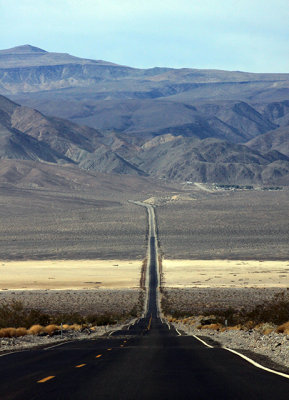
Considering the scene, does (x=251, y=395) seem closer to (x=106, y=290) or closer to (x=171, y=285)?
(x=106, y=290)

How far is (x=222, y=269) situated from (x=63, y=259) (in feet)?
82.4

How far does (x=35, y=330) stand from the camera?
2891cm

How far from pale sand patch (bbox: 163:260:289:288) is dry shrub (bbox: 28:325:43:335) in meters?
42.0

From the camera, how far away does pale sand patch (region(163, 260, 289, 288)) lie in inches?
2852

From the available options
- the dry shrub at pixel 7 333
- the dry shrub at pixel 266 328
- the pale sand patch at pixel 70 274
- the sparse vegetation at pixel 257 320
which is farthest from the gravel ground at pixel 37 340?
the pale sand patch at pixel 70 274

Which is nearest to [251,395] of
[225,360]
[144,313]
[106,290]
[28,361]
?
[225,360]

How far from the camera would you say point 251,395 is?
31.1ft

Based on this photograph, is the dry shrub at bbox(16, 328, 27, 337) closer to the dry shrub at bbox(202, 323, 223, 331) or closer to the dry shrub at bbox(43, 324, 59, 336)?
the dry shrub at bbox(43, 324, 59, 336)

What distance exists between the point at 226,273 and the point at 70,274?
19.2 m

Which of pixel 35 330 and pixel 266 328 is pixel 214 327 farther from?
pixel 35 330

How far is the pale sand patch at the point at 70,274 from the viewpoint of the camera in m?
72.4

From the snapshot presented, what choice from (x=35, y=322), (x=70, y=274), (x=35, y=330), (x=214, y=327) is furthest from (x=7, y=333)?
(x=70, y=274)

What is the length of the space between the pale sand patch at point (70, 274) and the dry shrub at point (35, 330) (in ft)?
129

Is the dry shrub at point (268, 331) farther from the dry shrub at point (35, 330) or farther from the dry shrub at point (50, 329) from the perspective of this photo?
the dry shrub at point (35, 330)
